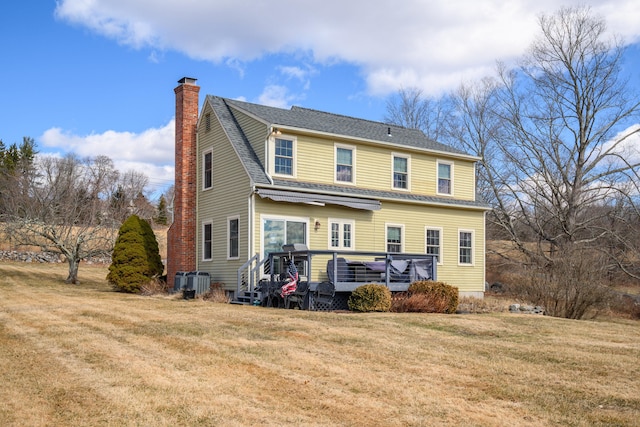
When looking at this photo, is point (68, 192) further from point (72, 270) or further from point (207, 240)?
point (207, 240)

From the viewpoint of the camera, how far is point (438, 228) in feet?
83.6

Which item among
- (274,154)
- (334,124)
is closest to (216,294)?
(274,154)

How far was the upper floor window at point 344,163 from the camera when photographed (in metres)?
23.3

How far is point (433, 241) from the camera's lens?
83.3 feet

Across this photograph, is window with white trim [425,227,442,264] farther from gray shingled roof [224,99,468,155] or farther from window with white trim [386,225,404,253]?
gray shingled roof [224,99,468,155]

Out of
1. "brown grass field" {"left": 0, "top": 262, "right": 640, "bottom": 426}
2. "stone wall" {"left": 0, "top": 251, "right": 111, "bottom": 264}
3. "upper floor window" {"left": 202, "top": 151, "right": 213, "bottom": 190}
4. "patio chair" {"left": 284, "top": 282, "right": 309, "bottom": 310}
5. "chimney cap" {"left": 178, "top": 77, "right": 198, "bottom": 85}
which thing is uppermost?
"chimney cap" {"left": 178, "top": 77, "right": 198, "bottom": 85}

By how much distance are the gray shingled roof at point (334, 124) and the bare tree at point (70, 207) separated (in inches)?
417

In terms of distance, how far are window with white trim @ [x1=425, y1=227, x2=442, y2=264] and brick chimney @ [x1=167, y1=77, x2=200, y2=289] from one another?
8.96 meters

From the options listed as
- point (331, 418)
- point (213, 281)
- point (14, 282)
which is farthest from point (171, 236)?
point (331, 418)

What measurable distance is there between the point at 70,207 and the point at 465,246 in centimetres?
3179

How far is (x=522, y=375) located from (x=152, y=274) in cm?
1775

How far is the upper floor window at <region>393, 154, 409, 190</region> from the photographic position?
24.8 metres

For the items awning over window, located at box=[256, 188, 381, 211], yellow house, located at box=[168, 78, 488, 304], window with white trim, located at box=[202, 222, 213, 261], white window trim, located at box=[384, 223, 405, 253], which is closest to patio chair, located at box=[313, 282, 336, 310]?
yellow house, located at box=[168, 78, 488, 304]

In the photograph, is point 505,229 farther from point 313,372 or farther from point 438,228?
point 313,372
